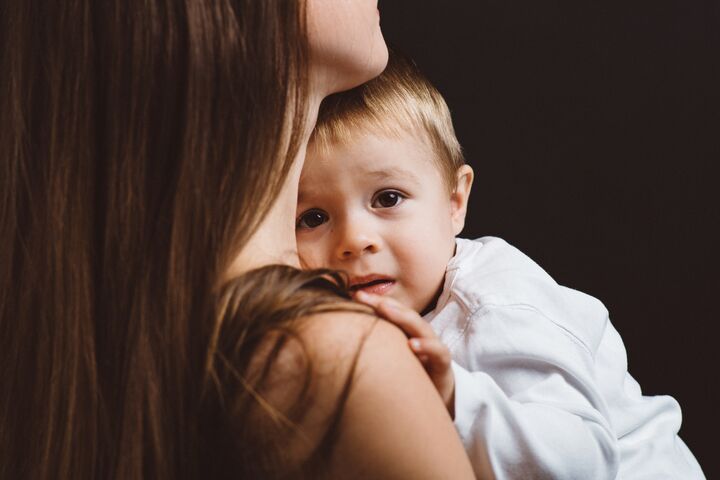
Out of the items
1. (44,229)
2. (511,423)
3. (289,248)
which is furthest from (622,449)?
(44,229)

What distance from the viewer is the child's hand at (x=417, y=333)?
91 centimetres

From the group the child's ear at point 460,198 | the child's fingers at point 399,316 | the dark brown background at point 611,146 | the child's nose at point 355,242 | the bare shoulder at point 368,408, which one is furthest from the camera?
the dark brown background at point 611,146

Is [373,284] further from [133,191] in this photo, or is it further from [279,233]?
[133,191]

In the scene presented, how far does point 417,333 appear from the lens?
93 centimetres

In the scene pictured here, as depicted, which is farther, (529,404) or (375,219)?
(375,219)

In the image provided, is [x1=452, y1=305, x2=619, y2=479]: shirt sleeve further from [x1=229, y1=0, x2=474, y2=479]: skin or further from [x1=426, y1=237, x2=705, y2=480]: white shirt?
[x1=229, y1=0, x2=474, y2=479]: skin

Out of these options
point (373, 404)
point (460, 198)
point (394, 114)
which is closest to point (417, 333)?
point (373, 404)

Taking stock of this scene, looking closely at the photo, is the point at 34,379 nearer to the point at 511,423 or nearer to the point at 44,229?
the point at 44,229

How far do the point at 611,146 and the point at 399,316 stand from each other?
3.74 ft

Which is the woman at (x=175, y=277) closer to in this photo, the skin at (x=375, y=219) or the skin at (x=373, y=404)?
the skin at (x=373, y=404)

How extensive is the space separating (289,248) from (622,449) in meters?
0.63

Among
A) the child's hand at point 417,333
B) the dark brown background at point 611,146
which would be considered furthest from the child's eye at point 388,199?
the dark brown background at point 611,146

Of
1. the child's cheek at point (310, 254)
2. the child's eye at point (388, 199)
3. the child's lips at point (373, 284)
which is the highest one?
the child's eye at point (388, 199)

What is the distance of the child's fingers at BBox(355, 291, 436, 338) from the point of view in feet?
2.99
